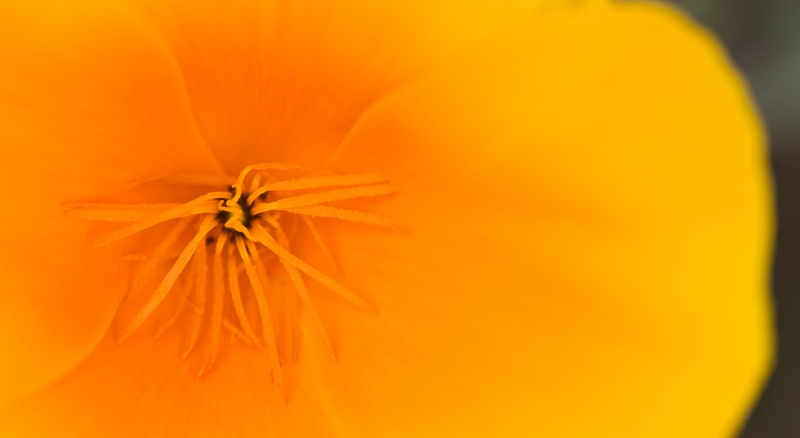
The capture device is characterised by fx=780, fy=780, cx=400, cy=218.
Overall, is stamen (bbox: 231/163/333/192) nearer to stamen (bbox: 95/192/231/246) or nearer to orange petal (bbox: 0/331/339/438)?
stamen (bbox: 95/192/231/246)

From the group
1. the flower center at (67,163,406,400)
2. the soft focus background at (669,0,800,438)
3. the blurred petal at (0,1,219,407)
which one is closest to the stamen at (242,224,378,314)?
the flower center at (67,163,406,400)

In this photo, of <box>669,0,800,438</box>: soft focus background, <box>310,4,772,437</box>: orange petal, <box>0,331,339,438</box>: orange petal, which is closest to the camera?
<box>310,4,772,437</box>: orange petal

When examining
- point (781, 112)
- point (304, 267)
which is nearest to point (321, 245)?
point (304, 267)

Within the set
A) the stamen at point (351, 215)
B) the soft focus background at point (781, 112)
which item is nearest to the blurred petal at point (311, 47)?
the stamen at point (351, 215)

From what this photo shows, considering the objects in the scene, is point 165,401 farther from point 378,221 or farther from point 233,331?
point 378,221

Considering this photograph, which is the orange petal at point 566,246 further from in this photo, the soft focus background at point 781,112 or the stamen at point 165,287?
the soft focus background at point 781,112

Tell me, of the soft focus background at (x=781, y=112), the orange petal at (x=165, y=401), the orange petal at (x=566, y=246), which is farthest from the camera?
the soft focus background at (x=781, y=112)

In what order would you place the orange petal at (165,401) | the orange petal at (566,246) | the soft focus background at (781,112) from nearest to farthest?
the orange petal at (566,246)
the orange petal at (165,401)
the soft focus background at (781,112)
